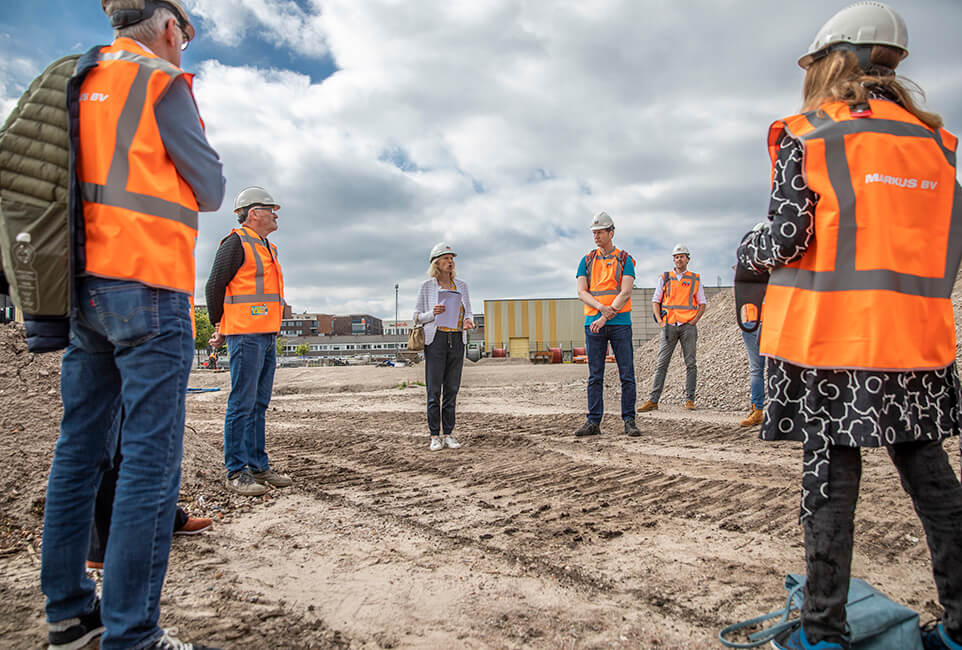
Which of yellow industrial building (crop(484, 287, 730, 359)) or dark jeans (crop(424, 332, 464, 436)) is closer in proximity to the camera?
dark jeans (crop(424, 332, 464, 436))

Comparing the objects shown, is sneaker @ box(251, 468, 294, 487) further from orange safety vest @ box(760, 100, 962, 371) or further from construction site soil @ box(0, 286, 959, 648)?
orange safety vest @ box(760, 100, 962, 371)

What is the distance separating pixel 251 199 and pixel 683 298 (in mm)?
6175

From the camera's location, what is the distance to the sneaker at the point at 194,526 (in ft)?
10.4

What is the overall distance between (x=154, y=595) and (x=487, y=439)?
15.6 feet

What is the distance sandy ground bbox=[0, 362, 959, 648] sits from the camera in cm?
214

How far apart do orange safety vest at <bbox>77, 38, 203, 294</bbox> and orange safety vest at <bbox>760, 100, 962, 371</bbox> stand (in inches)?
79.2

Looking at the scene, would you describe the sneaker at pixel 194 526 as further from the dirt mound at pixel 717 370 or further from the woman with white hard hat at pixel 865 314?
the dirt mound at pixel 717 370

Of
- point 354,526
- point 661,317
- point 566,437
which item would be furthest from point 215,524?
point 661,317

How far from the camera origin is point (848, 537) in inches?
70.1

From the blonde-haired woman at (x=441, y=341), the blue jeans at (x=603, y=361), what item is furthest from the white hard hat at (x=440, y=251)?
the blue jeans at (x=603, y=361)

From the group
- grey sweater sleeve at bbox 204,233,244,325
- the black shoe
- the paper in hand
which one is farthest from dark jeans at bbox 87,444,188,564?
the black shoe

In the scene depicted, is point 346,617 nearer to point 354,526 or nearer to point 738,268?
point 354,526

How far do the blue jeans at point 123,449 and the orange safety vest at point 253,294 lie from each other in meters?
2.30

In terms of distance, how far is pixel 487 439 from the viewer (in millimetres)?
6414
